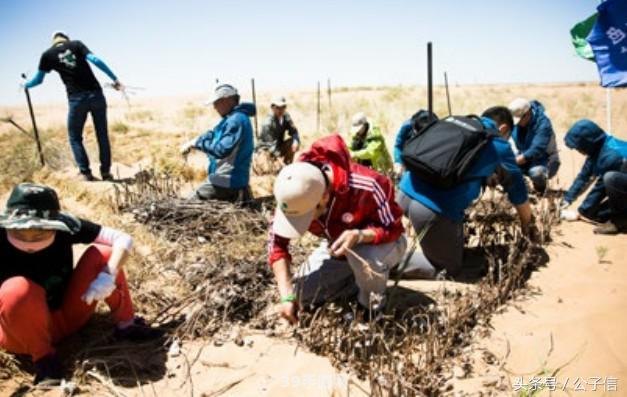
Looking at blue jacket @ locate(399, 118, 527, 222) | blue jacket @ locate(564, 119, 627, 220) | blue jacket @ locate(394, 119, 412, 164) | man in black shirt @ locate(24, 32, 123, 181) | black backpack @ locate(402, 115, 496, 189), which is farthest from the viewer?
man in black shirt @ locate(24, 32, 123, 181)

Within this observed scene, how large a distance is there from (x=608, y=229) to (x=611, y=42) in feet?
7.74

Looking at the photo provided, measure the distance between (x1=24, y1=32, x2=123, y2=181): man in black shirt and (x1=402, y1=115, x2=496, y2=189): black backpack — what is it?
3.59 metres

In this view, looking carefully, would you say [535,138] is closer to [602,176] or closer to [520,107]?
[520,107]

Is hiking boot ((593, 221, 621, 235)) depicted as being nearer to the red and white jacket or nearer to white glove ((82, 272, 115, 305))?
the red and white jacket

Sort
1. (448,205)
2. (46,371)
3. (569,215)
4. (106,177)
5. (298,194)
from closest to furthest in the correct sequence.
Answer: (298,194), (46,371), (448,205), (569,215), (106,177)

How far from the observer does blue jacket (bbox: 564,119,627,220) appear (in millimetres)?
3824

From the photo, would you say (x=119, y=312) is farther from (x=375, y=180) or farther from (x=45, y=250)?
(x=375, y=180)

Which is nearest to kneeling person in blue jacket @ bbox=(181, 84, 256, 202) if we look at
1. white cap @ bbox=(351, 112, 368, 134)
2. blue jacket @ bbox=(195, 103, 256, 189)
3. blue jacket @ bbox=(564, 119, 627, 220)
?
blue jacket @ bbox=(195, 103, 256, 189)

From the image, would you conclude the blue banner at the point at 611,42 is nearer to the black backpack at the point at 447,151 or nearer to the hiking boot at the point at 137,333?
the black backpack at the point at 447,151

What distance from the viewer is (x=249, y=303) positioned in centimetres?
269

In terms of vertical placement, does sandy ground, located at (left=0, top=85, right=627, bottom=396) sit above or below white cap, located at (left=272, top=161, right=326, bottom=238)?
below

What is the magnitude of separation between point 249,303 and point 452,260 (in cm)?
139

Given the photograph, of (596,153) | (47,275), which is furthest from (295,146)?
(47,275)

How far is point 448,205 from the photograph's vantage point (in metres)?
2.96
